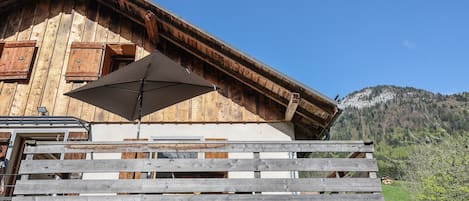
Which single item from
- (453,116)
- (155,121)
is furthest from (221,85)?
(453,116)

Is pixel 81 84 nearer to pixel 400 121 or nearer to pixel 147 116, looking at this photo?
pixel 147 116

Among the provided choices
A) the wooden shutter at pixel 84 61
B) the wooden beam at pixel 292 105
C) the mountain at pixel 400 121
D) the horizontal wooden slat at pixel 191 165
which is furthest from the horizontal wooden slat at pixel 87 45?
the mountain at pixel 400 121

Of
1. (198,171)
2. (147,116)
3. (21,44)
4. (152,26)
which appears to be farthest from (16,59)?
(198,171)

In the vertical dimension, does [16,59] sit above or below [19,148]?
above

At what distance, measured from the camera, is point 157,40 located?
24.1 feet

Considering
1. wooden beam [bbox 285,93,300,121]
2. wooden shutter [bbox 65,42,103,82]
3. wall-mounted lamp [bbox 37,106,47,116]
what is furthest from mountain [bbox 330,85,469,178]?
wall-mounted lamp [bbox 37,106,47,116]

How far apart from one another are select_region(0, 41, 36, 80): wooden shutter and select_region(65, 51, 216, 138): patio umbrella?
2.81 meters

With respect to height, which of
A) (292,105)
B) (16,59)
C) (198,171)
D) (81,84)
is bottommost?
(198,171)

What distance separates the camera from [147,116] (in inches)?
254

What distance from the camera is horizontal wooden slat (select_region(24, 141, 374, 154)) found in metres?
4.10

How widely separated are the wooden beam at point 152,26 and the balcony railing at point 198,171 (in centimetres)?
352

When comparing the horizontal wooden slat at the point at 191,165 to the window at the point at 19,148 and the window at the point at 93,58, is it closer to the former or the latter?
the window at the point at 19,148

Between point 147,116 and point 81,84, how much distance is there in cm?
163

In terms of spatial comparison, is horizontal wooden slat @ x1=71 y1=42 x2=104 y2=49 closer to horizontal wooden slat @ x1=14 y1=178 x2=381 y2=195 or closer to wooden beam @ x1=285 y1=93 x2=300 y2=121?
horizontal wooden slat @ x1=14 y1=178 x2=381 y2=195
